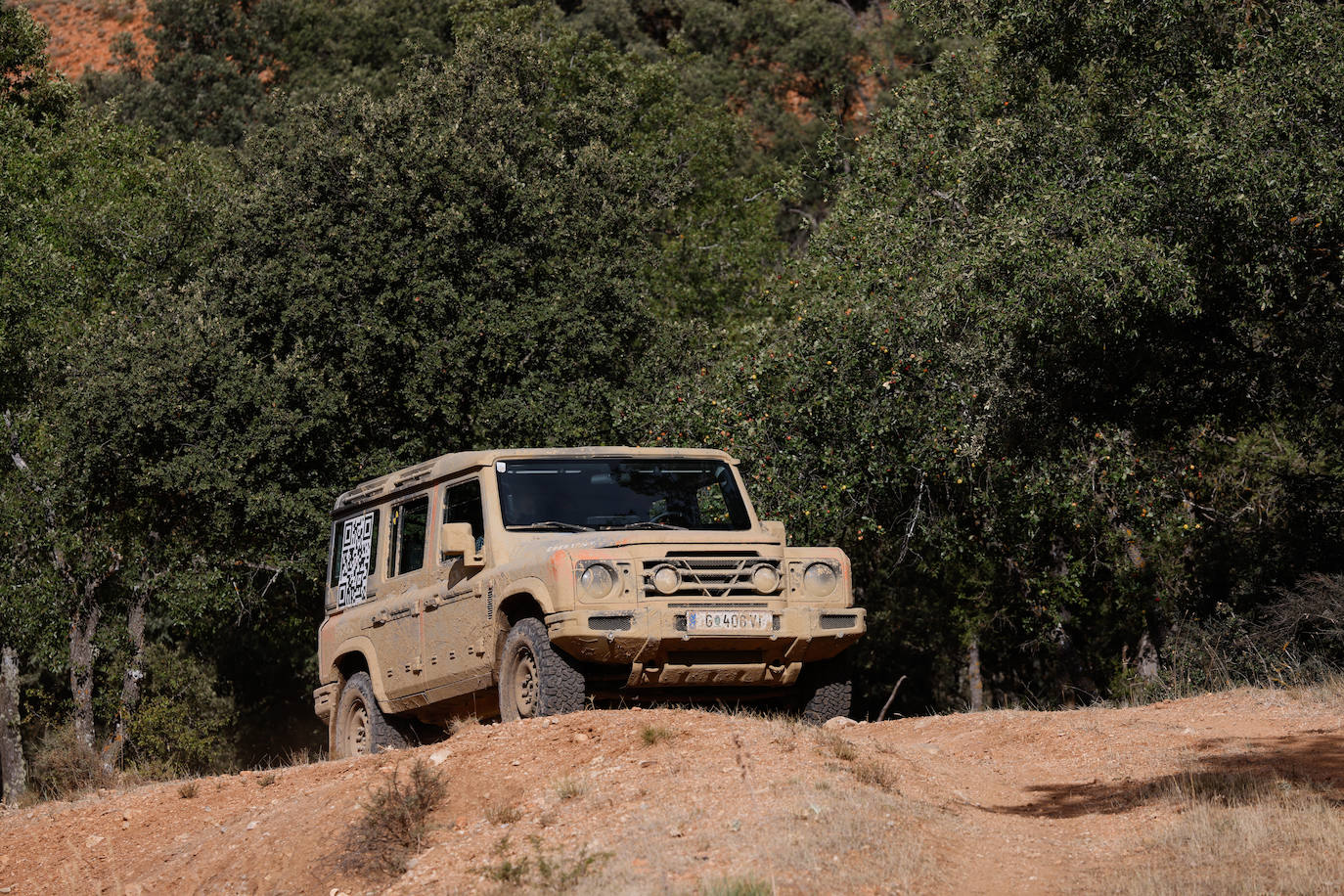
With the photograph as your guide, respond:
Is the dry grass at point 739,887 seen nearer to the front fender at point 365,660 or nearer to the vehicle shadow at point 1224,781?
the vehicle shadow at point 1224,781

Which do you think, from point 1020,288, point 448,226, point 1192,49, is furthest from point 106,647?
point 1192,49

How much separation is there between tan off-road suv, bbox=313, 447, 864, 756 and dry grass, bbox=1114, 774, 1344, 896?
276 centimetres

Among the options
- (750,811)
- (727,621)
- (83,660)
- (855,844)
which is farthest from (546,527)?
(83,660)

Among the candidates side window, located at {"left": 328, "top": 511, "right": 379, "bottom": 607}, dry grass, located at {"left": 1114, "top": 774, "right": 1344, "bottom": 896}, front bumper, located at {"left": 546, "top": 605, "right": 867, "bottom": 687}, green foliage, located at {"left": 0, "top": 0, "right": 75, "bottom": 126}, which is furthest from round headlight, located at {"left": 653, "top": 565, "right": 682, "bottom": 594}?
green foliage, located at {"left": 0, "top": 0, "right": 75, "bottom": 126}

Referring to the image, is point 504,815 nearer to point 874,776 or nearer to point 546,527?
point 874,776

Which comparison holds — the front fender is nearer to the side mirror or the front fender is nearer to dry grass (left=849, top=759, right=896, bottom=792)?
the side mirror

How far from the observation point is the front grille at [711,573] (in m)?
9.45

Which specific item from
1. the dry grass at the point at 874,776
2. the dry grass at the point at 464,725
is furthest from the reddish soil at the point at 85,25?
the dry grass at the point at 874,776

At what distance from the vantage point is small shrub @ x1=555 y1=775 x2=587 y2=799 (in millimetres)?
7848

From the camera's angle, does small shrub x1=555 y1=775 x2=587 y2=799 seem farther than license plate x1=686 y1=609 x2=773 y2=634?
No

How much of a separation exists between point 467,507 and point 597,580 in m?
1.76

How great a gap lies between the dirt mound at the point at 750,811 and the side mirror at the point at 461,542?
3.77 ft

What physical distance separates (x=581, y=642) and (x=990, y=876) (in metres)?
3.27

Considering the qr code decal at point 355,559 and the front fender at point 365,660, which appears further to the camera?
the qr code decal at point 355,559
